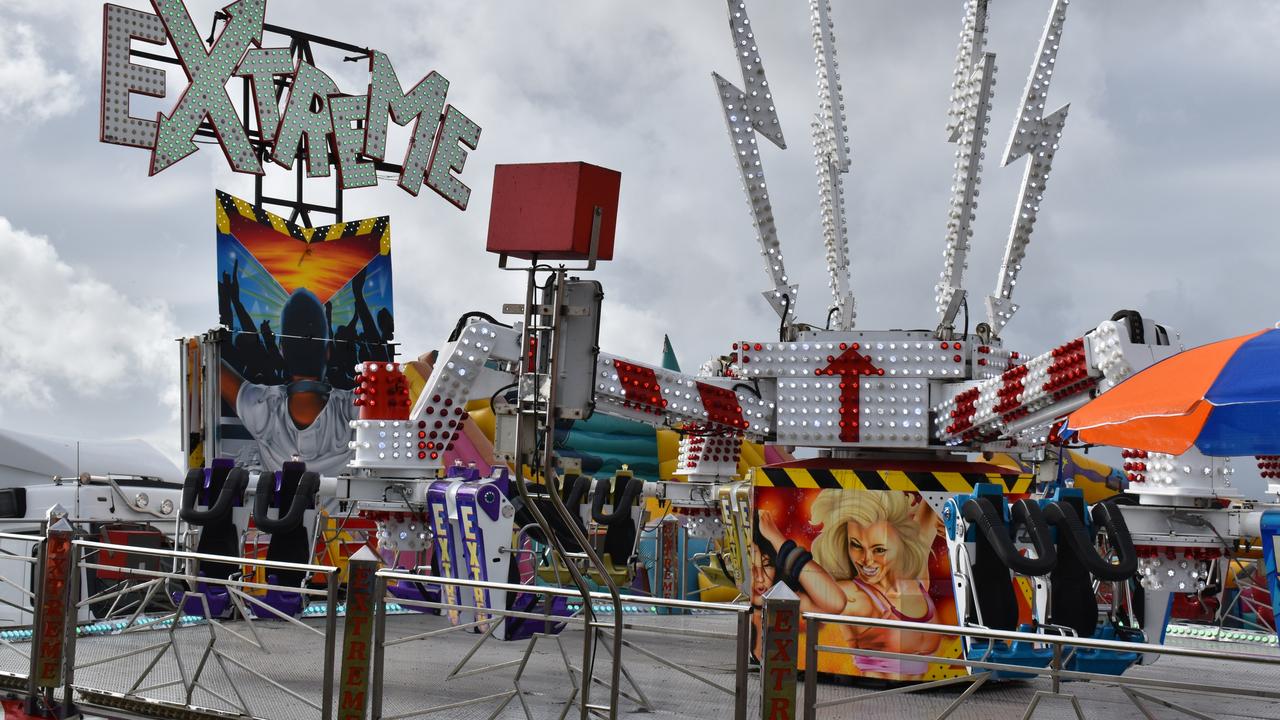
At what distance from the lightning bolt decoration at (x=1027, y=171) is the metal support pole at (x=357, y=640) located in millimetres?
5392

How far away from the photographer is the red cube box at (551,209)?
19.0ft

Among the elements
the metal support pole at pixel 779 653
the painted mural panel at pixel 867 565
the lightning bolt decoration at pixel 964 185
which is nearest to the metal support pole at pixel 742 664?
the metal support pole at pixel 779 653

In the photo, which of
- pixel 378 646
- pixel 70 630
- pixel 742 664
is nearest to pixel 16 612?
pixel 70 630

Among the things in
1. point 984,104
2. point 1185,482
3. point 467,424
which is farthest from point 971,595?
point 467,424

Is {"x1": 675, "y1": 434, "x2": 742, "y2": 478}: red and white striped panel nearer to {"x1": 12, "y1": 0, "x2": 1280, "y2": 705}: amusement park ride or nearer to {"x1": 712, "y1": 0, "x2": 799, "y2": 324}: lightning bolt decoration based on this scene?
{"x1": 12, "y1": 0, "x2": 1280, "y2": 705}: amusement park ride

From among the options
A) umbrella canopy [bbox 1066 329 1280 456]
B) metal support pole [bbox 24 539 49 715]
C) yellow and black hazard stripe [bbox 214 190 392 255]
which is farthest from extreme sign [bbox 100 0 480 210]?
umbrella canopy [bbox 1066 329 1280 456]

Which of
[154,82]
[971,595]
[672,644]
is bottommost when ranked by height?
[672,644]

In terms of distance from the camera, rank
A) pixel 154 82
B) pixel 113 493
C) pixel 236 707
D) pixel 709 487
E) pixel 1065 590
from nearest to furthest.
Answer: pixel 236 707 → pixel 1065 590 → pixel 709 487 → pixel 113 493 → pixel 154 82

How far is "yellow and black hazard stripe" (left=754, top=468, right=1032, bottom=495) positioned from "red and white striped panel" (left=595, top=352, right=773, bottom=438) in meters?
0.48

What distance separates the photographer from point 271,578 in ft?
41.9

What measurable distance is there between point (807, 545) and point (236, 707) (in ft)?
13.5

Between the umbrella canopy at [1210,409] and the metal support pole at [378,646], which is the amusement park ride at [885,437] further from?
the umbrella canopy at [1210,409]

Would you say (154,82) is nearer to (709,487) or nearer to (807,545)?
(709,487)

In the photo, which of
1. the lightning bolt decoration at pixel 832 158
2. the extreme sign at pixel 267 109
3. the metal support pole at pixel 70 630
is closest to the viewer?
the metal support pole at pixel 70 630
